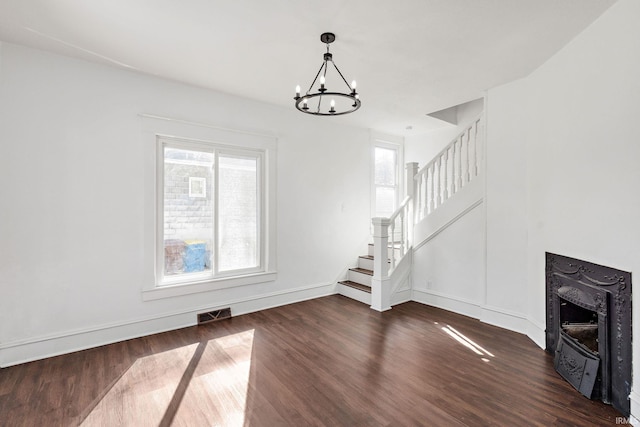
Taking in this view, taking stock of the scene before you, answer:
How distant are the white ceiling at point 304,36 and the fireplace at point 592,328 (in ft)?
6.62

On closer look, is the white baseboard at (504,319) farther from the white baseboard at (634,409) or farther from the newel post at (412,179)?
the newel post at (412,179)

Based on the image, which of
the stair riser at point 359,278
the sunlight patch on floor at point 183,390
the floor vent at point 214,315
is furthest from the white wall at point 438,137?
the sunlight patch on floor at point 183,390

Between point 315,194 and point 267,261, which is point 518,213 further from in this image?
point 267,261

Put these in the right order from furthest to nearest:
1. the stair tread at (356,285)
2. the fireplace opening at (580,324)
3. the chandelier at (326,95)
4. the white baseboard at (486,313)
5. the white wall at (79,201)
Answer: the stair tread at (356,285) < the white baseboard at (486,313) < the white wall at (79,201) < the fireplace opening at (580,324) < the chandelier at (326,95)

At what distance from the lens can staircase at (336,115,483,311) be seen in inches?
171

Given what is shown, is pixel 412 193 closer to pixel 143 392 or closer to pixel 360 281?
pixel 360 281

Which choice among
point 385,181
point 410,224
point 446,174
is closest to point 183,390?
point 410,224

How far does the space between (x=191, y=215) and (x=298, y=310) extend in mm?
1944

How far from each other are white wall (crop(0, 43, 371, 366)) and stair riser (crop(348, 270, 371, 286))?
1845mm

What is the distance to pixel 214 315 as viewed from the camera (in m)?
3.97

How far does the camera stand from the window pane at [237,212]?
411 cm

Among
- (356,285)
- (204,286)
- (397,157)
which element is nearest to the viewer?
(204,286)

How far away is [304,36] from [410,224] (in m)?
3.25

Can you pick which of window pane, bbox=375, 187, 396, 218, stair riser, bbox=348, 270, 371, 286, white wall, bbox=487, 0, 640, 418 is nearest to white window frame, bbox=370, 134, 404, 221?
window pane, bbox=375, 187, 396, 218
